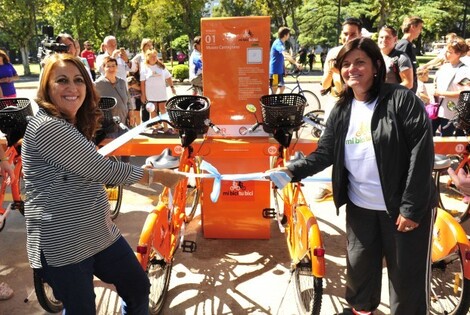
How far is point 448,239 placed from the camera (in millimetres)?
3094

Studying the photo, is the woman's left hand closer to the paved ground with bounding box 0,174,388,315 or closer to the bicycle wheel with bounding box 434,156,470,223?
the paved ground with bounding box 0,174,388,315

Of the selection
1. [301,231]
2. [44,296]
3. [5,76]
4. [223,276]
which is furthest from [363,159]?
[5,76]

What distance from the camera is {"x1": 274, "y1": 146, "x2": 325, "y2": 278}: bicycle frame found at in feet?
9.18

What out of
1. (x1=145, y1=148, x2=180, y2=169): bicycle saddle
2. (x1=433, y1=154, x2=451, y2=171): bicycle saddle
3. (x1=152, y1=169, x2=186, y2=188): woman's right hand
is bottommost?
(x1=433, y1=154, x2=451, y2=171): bicycle saddle

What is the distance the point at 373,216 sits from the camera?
2518mm

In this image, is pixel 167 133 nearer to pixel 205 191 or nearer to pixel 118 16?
pixel 205 191

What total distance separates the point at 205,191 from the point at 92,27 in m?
26.8

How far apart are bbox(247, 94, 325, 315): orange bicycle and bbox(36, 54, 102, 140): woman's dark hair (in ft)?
4.89

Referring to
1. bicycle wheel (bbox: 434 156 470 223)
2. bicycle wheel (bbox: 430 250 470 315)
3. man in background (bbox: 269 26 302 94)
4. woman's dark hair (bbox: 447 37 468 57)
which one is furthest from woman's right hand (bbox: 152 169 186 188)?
man in background (bbox: 269 26 302 94)

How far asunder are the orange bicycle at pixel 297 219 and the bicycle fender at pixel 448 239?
0.98 meters

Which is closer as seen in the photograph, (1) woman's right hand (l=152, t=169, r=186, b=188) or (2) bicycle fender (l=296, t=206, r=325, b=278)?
(1) woman's right hand (l=152, t=169, r=186, b=188)

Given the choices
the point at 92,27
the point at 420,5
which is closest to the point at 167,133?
the point at 92,27

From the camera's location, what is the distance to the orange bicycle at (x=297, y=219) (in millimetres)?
2854

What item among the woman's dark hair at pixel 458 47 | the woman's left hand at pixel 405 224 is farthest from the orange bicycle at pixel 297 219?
the woman's dark hair at pixel 458 47
